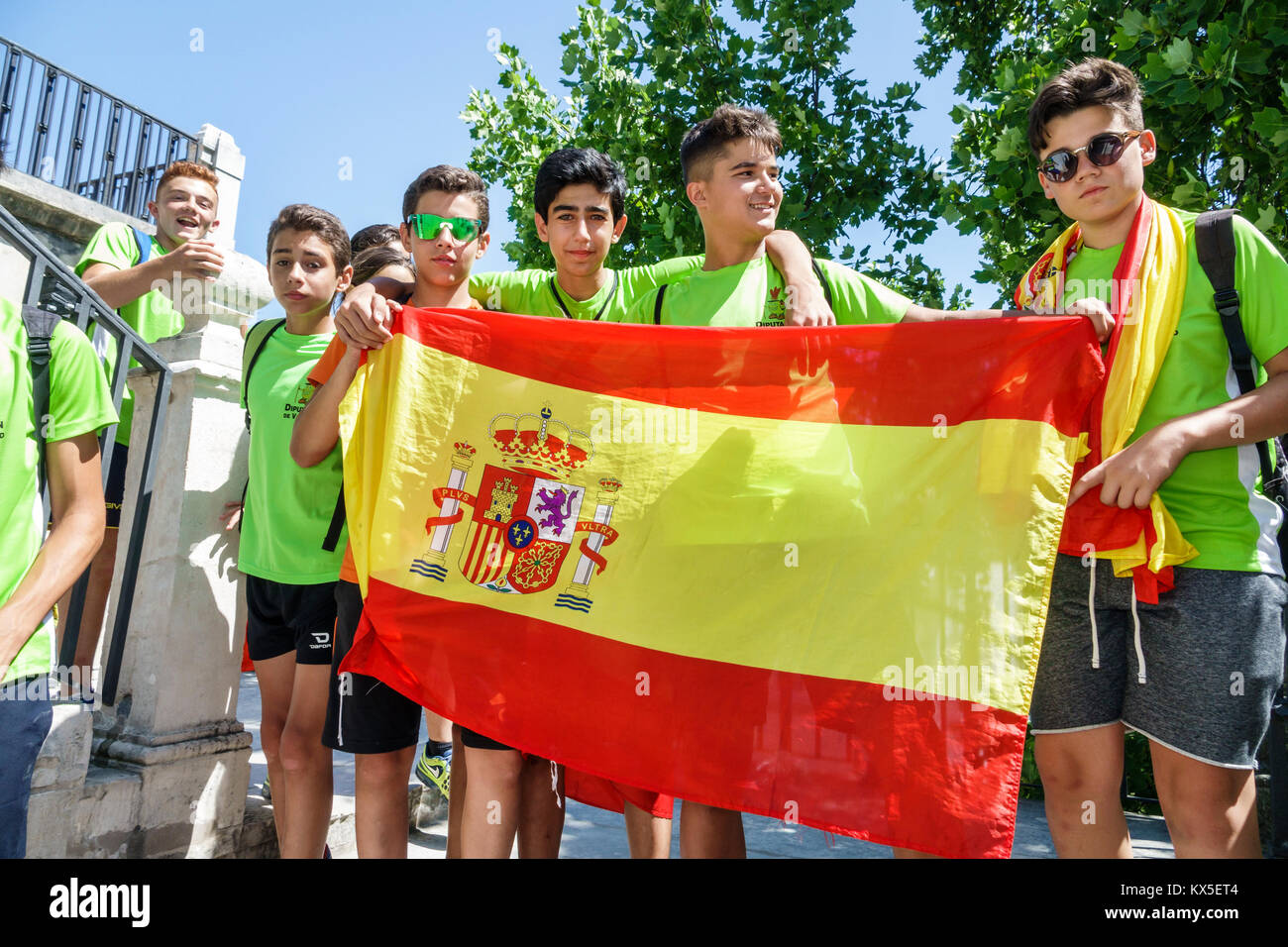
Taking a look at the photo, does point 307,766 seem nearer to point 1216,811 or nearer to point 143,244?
point 143,244

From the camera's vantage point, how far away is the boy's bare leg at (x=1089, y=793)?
2.28 metres

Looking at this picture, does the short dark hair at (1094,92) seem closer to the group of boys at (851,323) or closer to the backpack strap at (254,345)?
the group of boys at (851,323)

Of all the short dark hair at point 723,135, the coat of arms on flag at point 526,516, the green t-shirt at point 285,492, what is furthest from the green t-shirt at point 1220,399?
the green t-shirt at point 285,492

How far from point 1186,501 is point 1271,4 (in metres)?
2.95

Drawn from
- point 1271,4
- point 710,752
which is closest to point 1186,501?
point 710,752

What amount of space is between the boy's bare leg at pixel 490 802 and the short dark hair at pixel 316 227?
2.04 meters

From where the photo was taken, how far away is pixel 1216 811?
2.10 m

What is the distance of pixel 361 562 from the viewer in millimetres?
2719

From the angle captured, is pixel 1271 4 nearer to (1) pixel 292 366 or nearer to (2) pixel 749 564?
(2) pixel 749 564

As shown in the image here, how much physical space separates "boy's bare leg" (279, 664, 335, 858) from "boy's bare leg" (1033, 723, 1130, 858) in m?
2.25

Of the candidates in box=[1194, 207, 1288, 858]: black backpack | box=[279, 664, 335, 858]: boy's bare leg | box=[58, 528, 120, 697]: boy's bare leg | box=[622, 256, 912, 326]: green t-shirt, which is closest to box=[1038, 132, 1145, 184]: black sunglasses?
box=[1194, 207, 1288, 858]: black backpack

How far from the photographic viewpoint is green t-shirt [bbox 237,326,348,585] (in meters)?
3.15

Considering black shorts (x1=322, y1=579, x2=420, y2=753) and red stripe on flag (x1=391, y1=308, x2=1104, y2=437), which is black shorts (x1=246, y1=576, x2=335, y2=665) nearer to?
black shorts (x1=322, y1=579, x2=420, y2=753)

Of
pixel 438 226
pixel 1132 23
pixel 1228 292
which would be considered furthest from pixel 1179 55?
pixel 438 226
